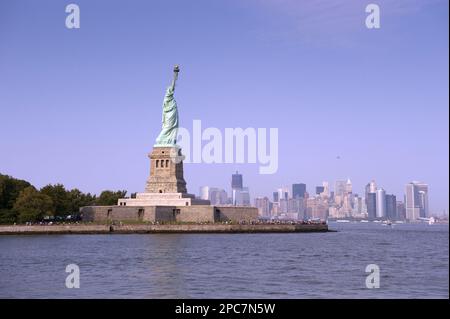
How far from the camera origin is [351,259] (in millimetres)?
42812

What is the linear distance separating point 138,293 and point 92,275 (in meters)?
6.89

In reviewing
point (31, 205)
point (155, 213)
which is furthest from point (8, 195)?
point (155, 213)

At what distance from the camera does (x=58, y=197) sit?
3206 inches

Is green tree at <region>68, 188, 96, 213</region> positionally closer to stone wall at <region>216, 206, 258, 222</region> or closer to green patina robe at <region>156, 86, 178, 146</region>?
green patina robe at <region>156, 86, 178, 146</region>

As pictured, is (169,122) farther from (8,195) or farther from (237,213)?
(8,195)

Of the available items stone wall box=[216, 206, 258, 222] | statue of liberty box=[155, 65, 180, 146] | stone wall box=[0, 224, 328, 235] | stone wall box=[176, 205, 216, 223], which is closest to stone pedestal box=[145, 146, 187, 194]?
statue of liberty box=[155, 65, 180, 146]

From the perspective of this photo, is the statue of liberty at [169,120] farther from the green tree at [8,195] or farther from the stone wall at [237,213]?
the green tree at [8,195]

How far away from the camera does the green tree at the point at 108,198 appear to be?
91875mm

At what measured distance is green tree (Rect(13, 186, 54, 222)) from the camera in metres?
74.9

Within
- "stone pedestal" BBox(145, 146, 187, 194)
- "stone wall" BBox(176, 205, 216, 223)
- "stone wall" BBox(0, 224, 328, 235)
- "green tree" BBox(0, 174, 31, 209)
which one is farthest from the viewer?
"stone pedestal" BBox(145, 146, 187, 194)

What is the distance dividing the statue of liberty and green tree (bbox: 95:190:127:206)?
46.2ft

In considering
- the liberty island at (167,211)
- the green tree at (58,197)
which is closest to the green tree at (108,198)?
the green tree at (58,197)

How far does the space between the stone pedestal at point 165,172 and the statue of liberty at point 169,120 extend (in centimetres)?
138
